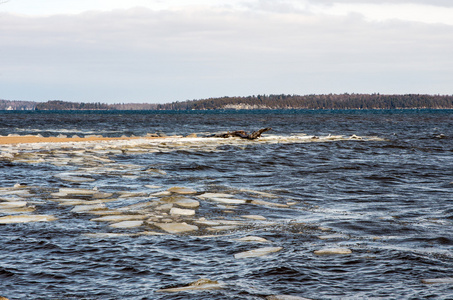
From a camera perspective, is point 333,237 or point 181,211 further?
point 181,211

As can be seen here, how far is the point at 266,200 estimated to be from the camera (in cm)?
953

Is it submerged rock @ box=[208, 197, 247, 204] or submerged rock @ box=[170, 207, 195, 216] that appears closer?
submerged rock @ box=[170, 207, 195, 216]

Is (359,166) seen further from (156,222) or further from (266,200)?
(156,222)

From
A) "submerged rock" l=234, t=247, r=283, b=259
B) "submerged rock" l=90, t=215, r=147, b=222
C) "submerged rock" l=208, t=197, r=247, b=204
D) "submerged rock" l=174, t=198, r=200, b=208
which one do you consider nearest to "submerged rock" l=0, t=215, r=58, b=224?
"submerged rock" l=90, t=215, r=147, b=222

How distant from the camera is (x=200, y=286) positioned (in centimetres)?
463

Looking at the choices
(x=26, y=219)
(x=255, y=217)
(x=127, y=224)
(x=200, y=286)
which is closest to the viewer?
(x=200, y=286)

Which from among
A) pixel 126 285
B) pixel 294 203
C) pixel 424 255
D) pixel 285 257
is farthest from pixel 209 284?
pixel 294 203

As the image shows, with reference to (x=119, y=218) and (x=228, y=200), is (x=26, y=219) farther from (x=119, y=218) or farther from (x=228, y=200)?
(x=228, y=200)

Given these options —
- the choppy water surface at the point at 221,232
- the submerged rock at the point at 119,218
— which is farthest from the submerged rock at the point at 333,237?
the submerged rock at the point at 119,218

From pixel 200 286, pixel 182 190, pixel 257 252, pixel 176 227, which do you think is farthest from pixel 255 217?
pixel 200 286

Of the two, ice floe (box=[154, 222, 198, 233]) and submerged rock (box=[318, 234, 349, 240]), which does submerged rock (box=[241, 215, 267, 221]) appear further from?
submerged rock (box=[318, 234, 349, 240])

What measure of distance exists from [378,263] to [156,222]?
3.28 meters

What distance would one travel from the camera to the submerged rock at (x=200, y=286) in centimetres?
455

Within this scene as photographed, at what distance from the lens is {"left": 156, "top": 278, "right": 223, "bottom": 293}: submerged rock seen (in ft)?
14.9
